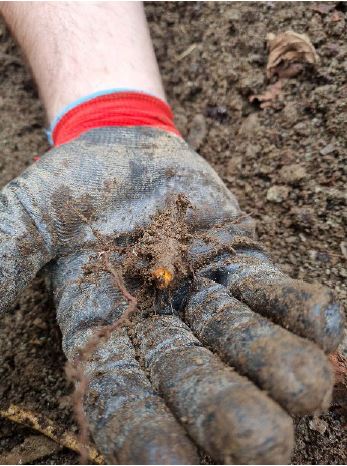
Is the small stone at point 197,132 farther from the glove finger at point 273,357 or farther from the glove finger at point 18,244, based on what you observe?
the glove finger at point 273,357

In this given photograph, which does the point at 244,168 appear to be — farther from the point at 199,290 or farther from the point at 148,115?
the point at 199,290

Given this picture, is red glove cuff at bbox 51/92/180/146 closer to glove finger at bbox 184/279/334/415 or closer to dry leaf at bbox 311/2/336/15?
dry leaf at bbox 311/2/336/15

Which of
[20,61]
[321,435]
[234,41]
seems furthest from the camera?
[20,61]

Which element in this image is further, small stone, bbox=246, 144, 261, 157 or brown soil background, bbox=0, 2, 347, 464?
small stone, bbox=246, 144, 261, 157

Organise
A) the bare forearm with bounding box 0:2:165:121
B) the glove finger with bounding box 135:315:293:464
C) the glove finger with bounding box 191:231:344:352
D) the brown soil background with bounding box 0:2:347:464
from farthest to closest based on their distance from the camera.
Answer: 1. the bare forearm with bounding box 0:2:165:121
2. the brown soil background with bounding box 0:2:347:464
3. the glove finger with bounding box 191:231:344:352
4. the glove finger with bounding box 135:315:293:464

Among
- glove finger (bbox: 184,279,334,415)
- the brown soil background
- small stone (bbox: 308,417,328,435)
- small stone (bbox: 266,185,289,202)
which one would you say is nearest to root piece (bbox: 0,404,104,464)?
the brown soil background

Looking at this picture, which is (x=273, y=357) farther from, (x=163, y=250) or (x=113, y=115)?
(x=113, y=115)

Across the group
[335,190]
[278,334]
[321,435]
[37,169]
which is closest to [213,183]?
[335,190]
